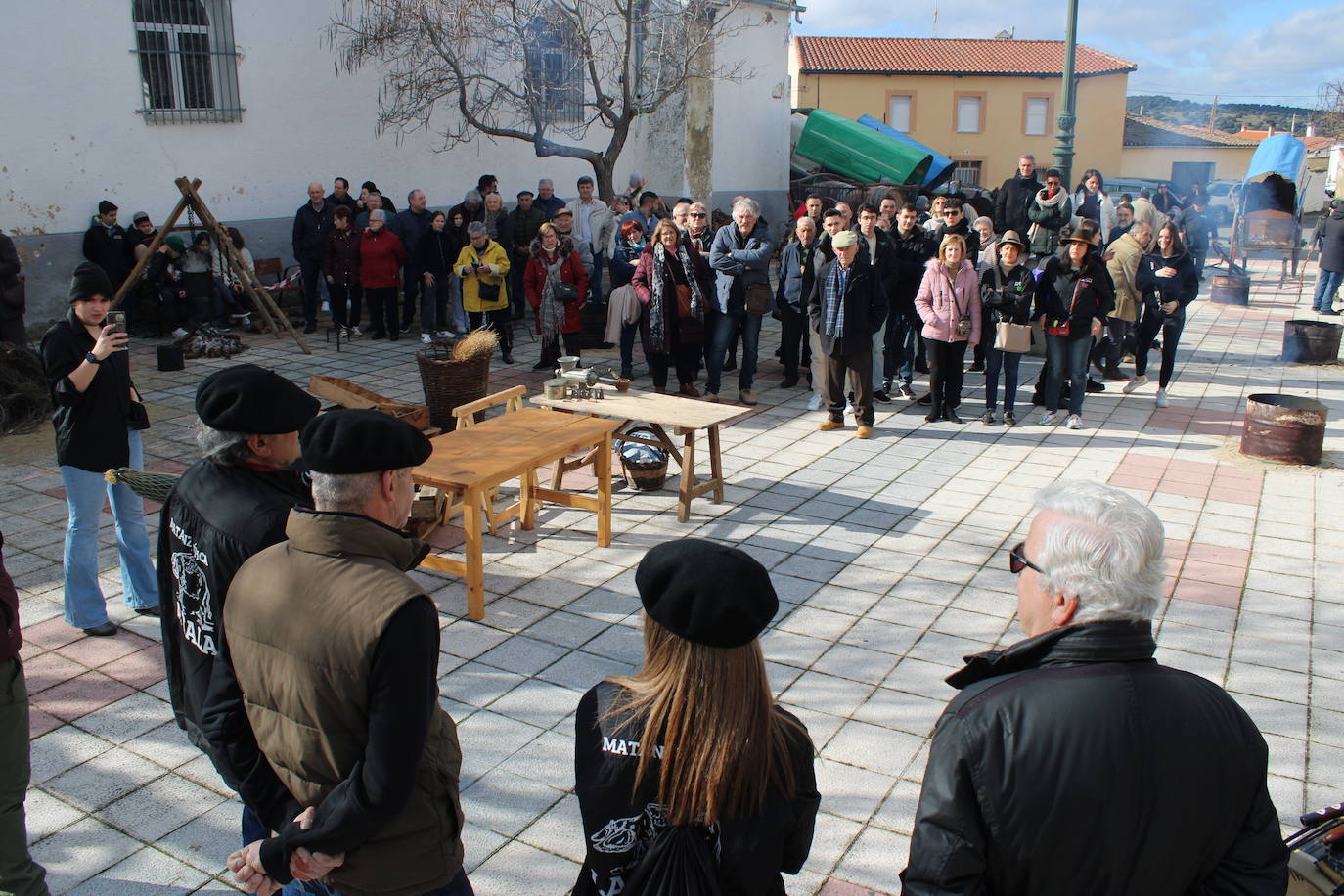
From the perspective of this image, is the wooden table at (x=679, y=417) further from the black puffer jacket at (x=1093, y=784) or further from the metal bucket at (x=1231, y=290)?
the metal bucket at (x=1231, y=290)

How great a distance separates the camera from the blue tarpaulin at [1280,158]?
2370 cm

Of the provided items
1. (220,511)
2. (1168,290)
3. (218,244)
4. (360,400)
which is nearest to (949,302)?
(1168,290)

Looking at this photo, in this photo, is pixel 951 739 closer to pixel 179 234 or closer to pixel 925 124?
pixel 179 234

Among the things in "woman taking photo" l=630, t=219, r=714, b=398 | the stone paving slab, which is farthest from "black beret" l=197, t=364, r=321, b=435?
"woman taking photo" l=630, t=219, r=714, b=398

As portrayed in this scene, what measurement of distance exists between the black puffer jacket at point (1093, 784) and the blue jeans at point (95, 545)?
13.6 feet

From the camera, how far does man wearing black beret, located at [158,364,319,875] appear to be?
8.63ft

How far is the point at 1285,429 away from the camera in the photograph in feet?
26.9

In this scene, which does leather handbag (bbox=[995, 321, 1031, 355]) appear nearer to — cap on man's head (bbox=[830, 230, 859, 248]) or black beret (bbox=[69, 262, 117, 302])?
cap on man's head (bbox=[830, 230, 859, 248])

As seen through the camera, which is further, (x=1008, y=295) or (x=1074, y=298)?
(x=1008, y=295)

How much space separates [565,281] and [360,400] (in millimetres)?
4547

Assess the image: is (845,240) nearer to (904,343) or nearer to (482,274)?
(904,343)

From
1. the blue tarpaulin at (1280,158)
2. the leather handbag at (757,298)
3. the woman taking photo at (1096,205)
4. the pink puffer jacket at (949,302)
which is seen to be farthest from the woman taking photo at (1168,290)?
the blue tarpaulin at (1280,158)

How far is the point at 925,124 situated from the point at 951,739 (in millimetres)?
44182

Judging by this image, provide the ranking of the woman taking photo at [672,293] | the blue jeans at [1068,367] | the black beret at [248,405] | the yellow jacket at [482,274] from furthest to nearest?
the yellow jacket at [482,274]
the woman taking photo at [672,293]
the blue jeans at [1068,367]
the black beret at [248,405]
